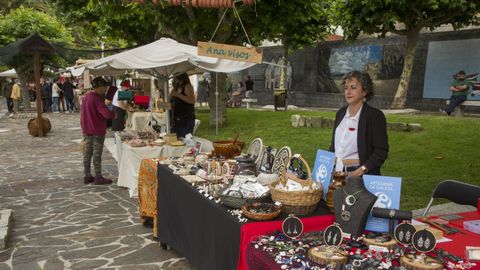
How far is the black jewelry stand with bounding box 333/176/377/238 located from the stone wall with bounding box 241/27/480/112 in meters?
15.7

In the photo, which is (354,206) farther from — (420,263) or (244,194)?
(244,194)

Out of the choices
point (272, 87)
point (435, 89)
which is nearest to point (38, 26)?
point (272, 87)

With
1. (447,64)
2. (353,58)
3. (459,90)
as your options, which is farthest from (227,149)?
(353,58)

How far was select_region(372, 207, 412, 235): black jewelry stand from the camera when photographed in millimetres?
2354

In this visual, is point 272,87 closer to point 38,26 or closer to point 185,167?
point 38,26

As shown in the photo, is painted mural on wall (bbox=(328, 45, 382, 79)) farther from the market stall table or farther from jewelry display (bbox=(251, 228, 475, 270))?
jewelry display (bbox=(251, 228, 475, 270))

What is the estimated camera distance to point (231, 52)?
4.43 metres

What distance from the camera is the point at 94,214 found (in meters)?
6.05

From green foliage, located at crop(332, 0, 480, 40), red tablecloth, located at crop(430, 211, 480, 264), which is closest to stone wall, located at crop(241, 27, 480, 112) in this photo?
green foliage, located at crop(332, 0, 480, 40)

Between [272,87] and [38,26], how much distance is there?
13.3m

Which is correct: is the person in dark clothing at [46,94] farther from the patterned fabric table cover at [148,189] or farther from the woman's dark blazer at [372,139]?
the woman's dark blazer at [372,139]

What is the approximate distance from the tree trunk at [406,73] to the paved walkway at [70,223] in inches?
451

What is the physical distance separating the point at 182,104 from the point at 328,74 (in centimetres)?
1642

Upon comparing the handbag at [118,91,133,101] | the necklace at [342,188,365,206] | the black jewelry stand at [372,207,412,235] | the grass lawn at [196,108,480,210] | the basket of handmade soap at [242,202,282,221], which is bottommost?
the grass lawn at [196,108,480,210]
